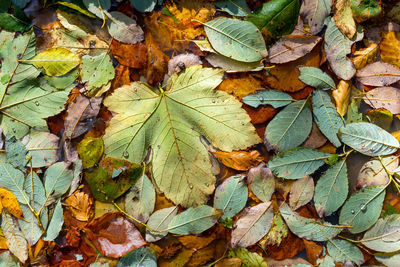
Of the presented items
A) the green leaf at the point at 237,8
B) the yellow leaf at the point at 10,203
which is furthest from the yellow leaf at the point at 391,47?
the yellow leaf at the point at 10,203

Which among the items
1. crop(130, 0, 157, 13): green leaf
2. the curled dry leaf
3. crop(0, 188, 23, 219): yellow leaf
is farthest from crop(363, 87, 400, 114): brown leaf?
crop(0, 188, 23, 219): yellow leaf

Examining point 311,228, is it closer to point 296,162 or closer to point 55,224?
point 296,162

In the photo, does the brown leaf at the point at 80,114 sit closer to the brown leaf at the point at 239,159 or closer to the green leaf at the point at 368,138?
the brown leaf at the point at 239,159

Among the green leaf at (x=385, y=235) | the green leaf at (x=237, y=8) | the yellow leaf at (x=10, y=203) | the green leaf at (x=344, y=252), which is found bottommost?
the green leaf at (x=344, y=252)

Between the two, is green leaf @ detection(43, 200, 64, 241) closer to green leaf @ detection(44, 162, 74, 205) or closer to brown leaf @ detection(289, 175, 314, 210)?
green leaf @ detection(44, 162, 74, 205)

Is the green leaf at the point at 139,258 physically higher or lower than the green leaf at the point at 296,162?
lower

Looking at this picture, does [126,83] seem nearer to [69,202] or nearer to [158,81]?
[158,81]

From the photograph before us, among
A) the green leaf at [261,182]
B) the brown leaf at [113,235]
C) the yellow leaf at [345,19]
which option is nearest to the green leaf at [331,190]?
the green leaf at [261,182]
